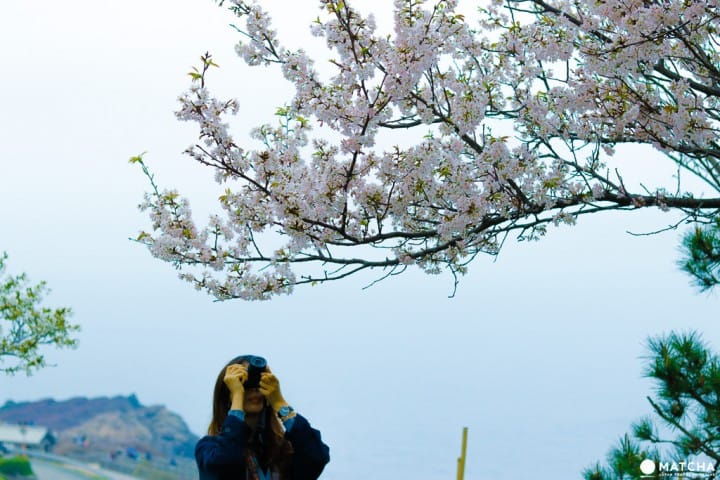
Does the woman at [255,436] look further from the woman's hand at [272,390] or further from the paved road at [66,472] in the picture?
the paved road at [66,472]

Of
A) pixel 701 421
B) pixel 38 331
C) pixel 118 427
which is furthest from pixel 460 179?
pixel 118 427

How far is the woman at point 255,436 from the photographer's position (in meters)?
1.76

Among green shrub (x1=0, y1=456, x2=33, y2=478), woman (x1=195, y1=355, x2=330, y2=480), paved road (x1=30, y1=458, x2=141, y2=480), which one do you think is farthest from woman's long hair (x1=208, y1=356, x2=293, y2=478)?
green shrub (x1=0, y1=456, x2=33, y2=478)

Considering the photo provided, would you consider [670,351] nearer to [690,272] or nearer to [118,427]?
[690,272]

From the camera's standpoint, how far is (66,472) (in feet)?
32.0

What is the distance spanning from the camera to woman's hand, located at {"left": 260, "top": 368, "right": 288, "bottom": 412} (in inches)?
72.3

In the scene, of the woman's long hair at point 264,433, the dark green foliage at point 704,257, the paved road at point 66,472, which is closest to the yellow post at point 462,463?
the dark green foliage at point 704,257

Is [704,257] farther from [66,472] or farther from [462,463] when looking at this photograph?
[66,472]

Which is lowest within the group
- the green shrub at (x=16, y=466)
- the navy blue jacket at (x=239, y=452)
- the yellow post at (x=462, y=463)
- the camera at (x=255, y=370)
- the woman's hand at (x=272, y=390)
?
the navy blue jacket at (x=239, y=452)

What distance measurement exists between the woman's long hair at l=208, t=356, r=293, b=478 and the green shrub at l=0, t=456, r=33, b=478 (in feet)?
28.4

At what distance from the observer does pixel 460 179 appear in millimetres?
3082

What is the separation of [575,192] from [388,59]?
891 millimetres

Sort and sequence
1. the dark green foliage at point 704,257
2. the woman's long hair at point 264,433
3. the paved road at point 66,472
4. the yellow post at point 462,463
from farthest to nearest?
the paved road at point 66,472, the yellow post at point 462,463, the dark green foliage at point 704,257, the woman's long hair at point 264,433

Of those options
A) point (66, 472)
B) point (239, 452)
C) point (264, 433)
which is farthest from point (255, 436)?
point (66, 472)
